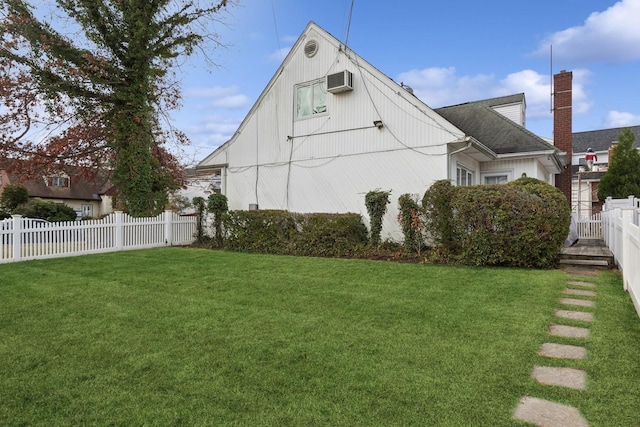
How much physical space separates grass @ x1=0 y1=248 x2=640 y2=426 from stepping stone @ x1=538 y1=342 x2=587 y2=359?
70 mm

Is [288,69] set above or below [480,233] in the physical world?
above

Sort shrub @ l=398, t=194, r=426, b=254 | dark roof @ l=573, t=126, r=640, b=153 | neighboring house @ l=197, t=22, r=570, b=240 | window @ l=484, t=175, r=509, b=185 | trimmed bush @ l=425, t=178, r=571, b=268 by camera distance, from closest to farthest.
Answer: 1. trimmed bush @ l=425, t=178, r=571, b=268
2. shrub @ l=398, t=194, r=426, b=254
3. neighboring house @ l=197, t=22, r=570, b=240
4. window @ l=484, t=175, r=509, b=185
5. dark roof @ l=573, t=126, r=640, b=153

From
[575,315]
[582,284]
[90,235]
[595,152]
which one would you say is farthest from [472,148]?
[595,152]

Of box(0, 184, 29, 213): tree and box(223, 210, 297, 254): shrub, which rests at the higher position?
box(0, 184, 29, 213): tree

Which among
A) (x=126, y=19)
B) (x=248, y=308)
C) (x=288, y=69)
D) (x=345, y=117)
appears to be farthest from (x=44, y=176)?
(x=248, y=308)

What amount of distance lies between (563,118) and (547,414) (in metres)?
16.7

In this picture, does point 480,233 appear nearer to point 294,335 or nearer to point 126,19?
point 294,335

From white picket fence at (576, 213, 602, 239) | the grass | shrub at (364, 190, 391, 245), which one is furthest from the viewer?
white picket fence at (576, 213, 602, 239)

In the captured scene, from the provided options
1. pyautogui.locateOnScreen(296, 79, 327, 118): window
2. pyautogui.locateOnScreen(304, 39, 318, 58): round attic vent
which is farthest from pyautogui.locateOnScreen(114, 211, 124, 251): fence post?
pyautogui.locateOnScreen(304, 39, 318, 58): round attic vent

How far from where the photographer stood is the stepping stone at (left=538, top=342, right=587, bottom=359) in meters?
3.33

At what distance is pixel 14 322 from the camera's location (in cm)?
437

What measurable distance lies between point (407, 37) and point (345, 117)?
3.63 m

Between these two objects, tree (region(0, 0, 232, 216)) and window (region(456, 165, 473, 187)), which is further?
tree (region(0, 0, 232, 216))

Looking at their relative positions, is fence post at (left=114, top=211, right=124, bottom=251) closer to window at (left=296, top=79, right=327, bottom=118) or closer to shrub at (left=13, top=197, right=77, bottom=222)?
window at (left=296, top=79, right=327, bottom=118)
